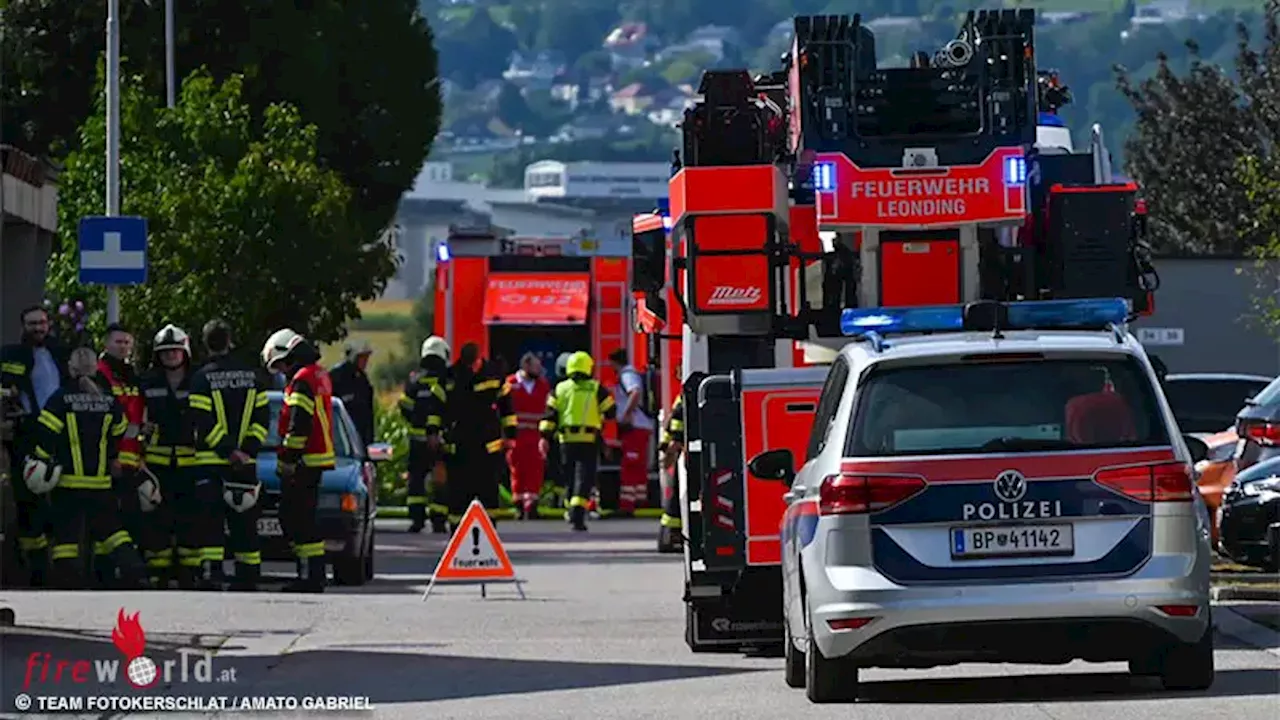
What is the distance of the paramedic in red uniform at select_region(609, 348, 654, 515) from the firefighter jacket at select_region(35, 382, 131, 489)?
39.3 feet

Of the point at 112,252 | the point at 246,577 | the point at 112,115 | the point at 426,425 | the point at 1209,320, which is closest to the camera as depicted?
the point at 246,577

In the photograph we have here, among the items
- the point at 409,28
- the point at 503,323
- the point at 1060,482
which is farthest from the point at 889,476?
the point at 409,28

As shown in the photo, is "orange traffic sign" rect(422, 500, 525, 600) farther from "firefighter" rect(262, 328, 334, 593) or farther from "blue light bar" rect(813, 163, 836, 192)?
"blue light bar" rect(813, 163, 836, 192)

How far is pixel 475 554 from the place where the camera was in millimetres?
21734

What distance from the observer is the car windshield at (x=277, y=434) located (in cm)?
2286

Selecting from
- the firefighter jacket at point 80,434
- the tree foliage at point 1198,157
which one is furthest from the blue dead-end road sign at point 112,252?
the tree foliage at point 1198,157

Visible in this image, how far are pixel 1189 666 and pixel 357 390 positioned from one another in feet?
65.6

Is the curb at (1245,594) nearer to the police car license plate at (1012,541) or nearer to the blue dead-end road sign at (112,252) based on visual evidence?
the police car license plate at (1012,541)

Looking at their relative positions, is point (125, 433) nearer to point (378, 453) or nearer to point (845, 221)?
point (378, 453)

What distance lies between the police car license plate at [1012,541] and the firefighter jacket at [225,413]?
924cm

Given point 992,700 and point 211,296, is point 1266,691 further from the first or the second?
point 211,296

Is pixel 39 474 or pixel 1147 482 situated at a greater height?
pixel 1147 482

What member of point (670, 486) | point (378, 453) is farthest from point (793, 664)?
point (670, 486)

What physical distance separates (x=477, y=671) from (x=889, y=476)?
349cm
